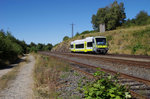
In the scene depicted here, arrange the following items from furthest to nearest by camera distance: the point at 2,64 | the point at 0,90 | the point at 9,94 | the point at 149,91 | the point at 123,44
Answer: the point at 123,44, the point at 2,64, the point at 0,90, the point at 9,94, the point at 149,91

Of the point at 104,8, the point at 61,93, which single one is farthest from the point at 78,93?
the point at 104,8

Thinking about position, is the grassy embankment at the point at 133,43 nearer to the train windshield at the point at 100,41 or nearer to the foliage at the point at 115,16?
the train windshield at the point at 100,41

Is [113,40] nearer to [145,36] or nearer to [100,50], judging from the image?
[145,36]

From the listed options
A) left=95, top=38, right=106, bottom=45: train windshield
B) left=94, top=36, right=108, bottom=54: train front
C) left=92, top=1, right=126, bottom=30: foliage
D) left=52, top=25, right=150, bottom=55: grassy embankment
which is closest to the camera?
left=94, top=36, right=108, bottom=54: train front

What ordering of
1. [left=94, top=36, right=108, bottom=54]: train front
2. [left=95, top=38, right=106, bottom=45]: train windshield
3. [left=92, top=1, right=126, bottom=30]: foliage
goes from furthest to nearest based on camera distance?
1. [left=92, top=1, right=126, bottom=30]: foliage
2. [left=95, top=38, right=106, bottom=45]: train windshield
3. [left=94, top=36, right=108, bottom=54]: train front

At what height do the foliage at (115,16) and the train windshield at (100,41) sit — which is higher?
the foliage at (115,16)

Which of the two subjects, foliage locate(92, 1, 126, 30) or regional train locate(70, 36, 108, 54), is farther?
foliage locate(92, 1, 126, 30)

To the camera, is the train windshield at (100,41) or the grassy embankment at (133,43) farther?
the grassy embankment at (133,43)

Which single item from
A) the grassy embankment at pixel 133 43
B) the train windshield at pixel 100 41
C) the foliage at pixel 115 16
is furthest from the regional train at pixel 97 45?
the foliage at pixel 115 16

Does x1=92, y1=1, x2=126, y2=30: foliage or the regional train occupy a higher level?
x1=92, y1=1, x2=126, y2=30: foliage

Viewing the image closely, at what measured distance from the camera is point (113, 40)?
36.5m

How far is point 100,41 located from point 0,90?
19918 millimetres

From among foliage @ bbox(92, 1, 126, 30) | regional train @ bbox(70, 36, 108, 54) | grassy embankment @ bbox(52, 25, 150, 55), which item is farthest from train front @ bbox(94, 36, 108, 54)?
foliage @ bbox(92, 1, 126, 30)

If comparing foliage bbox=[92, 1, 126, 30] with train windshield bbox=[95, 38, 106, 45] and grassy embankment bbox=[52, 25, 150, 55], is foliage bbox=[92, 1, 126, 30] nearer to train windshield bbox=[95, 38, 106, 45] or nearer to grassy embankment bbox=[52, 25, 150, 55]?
grassy embankment bbox=[52, 25, 150, 55]
